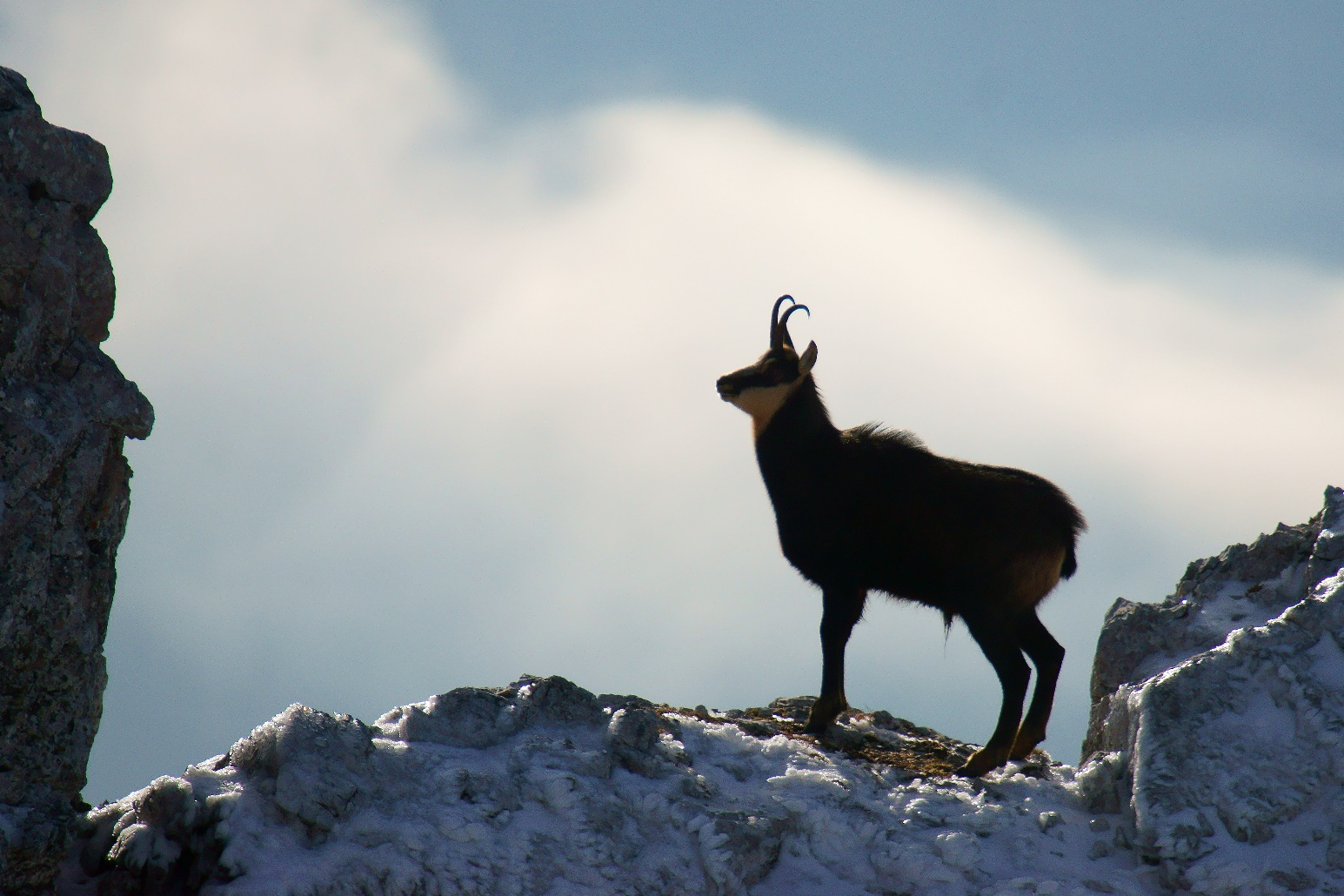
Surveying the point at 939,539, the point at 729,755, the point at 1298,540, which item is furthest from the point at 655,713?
the point at 1298,540

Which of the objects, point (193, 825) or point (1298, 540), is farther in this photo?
point (1298, 540)

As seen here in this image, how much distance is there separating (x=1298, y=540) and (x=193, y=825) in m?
6.30

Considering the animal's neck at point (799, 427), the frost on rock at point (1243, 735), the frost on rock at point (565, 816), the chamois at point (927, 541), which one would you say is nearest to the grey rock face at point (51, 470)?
the frost on rock at point (565, 816)

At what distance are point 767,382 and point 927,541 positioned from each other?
1774mm

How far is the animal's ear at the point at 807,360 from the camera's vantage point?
8969 mm

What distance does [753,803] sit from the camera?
642 centimetres

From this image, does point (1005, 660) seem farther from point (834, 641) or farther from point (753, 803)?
point (753, 803)

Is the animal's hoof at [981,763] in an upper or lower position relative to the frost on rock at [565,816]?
upper

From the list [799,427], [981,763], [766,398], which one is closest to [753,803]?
[981,763]

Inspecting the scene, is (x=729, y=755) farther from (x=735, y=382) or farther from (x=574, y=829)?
(x=735, y=382)

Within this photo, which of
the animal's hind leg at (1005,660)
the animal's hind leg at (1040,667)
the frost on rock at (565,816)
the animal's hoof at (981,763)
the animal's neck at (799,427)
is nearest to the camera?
the frost on rock at (565,816)

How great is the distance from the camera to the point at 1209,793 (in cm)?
598

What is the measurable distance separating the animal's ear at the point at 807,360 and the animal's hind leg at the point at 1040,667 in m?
2.36

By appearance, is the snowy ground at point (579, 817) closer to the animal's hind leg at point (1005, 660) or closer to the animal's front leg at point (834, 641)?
the animal's hind leg at point (1005, 660)
